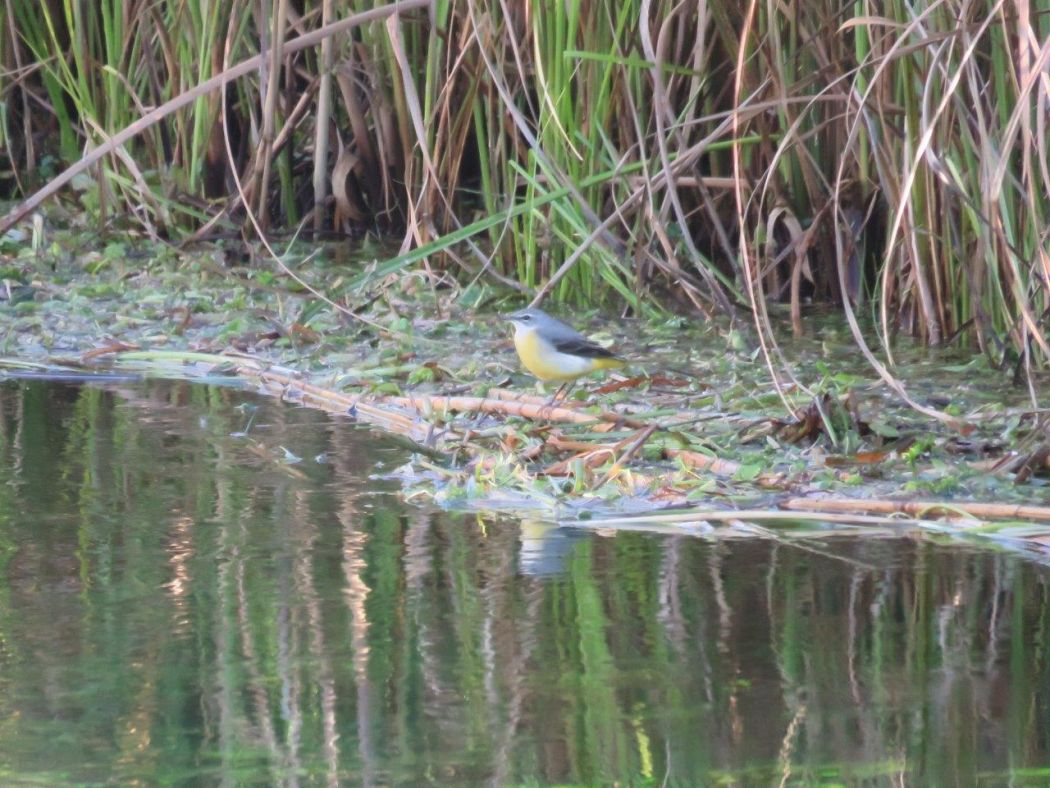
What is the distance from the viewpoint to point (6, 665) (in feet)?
8.43

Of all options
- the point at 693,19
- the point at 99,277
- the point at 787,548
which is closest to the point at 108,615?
the point at 787,548

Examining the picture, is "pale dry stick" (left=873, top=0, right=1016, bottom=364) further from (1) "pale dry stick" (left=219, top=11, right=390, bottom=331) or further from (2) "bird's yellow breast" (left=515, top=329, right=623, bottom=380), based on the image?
(1) "pale dry stick" (left=219, top=11, right=390, bottom=331)

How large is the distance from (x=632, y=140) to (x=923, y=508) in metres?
2.18

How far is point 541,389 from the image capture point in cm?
469

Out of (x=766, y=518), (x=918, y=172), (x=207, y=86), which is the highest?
(x=207, y=86)


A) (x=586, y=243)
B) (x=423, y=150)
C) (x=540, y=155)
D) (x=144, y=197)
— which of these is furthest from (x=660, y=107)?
(x=144, y=197)

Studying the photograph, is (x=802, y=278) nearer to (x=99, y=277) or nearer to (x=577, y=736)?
(x=99, y=277)

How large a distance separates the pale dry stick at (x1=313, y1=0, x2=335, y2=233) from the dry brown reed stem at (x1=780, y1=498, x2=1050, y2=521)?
2.84 metres

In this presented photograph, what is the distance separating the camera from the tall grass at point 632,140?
14.4ft

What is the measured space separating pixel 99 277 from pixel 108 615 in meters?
3.50

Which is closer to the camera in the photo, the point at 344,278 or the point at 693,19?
the point at 693,19

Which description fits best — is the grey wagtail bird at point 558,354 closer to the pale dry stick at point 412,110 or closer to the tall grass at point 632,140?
the tall grass at point 632,140

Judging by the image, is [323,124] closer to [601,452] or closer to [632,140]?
[632,140]

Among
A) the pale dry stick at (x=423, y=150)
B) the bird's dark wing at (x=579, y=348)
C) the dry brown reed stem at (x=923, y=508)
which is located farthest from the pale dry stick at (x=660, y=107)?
the dry brown reed stem at (x=923, y=508)
